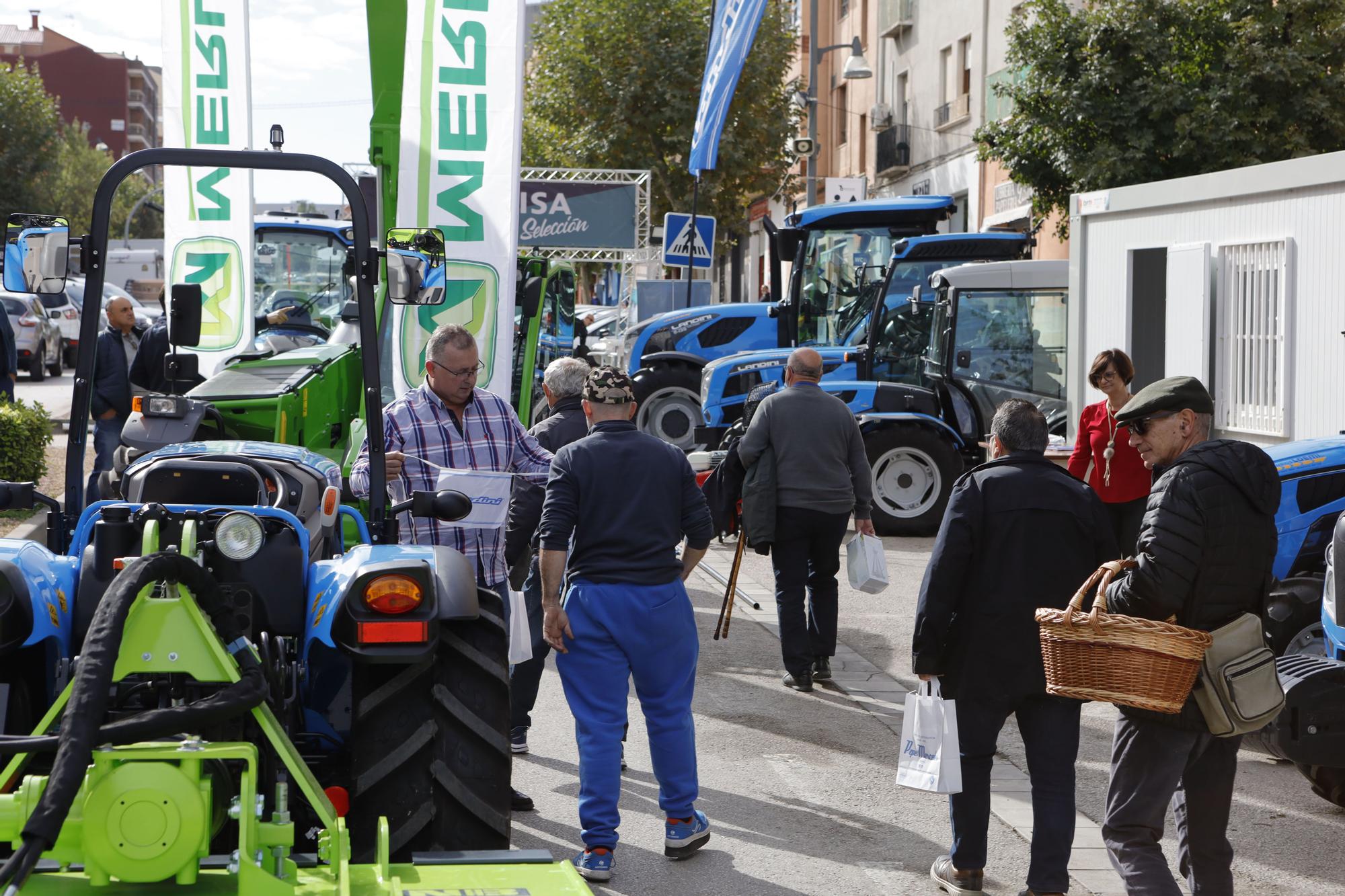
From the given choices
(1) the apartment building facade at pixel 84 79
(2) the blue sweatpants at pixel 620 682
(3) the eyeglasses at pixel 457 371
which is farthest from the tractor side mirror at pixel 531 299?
(1) the apartment building facade at pixel 84 79

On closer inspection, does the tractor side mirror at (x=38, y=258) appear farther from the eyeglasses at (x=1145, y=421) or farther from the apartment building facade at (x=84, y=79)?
the apartment building facade at (x=84, y=79)

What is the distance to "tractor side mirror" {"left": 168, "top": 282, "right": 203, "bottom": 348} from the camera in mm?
6492

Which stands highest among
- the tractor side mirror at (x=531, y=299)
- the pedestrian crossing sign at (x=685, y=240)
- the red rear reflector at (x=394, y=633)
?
the pedestrian crossing sign at (x=685, y=240)

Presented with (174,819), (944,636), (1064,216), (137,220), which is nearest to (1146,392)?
(944,636)

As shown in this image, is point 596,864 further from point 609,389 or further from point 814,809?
point 609,389

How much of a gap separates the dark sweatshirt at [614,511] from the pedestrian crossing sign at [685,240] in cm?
1711

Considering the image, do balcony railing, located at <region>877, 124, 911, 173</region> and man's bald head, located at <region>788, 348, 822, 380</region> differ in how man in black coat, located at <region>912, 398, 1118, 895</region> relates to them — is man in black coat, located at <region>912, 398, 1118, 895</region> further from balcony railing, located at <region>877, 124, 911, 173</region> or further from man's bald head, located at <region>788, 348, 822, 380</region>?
balcony railing, located at <region>877, 124, 911, 173</region>

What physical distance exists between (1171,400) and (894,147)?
33799mm

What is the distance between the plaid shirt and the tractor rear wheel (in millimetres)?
1865

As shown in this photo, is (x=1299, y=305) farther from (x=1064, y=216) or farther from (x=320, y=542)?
(x=1064, y=216)

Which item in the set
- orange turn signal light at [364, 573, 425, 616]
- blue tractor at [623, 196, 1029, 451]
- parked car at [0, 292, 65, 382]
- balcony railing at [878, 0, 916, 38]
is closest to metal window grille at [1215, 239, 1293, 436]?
blue tractor at [623, 196, 1029, 451]

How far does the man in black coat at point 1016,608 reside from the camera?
514 cm

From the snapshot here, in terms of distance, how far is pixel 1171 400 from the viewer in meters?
4.54

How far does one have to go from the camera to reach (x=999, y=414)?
5.33 metres
